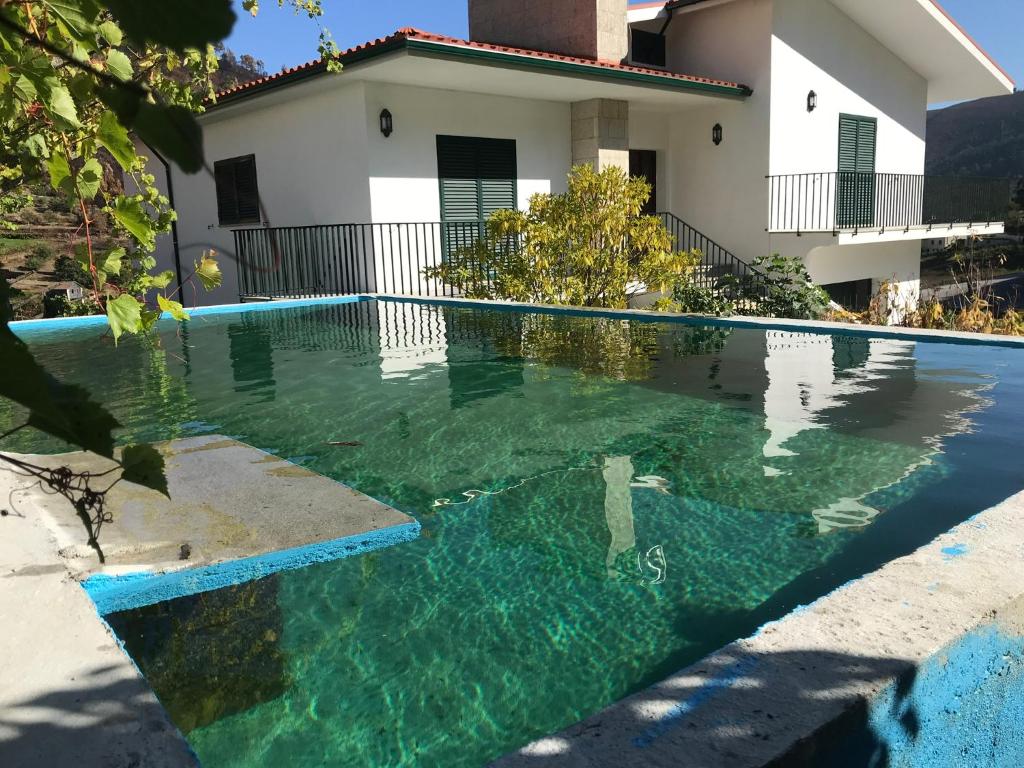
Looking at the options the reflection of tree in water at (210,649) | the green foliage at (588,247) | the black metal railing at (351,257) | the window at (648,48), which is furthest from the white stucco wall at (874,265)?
the reflection of tree in water at (210,649)

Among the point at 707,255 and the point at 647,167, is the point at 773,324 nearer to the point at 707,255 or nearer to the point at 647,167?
the point at 707,255

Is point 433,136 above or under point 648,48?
under

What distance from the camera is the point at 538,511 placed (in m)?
3.70

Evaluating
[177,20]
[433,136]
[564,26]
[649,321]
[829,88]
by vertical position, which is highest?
[564,26]

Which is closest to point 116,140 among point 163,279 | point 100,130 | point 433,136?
point 100,130

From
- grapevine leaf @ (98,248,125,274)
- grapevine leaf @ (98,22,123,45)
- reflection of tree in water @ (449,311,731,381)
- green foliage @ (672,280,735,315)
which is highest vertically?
grapevine leaf @ (98,22,123,45)

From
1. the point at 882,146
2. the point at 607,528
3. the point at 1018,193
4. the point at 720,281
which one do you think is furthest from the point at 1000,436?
the point at 1018,193

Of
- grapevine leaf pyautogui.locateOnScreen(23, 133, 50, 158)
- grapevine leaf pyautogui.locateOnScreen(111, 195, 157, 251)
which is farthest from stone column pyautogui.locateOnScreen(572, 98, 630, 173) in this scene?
grapevine leaf pyautogui.locateOnScreen(111, 195, 157, 251)

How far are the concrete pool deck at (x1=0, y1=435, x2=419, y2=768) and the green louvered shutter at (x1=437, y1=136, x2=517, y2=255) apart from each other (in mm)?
10081

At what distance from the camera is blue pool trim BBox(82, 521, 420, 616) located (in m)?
2.74

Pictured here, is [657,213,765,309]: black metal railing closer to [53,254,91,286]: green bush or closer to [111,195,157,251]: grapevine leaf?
[53,254,91,286]: green bush

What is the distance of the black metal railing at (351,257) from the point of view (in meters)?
13.3

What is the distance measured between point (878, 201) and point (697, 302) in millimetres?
10809

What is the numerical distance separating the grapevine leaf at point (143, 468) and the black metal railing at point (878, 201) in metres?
15.3
